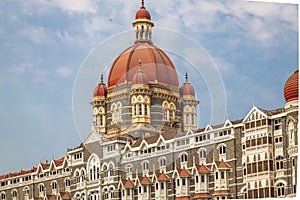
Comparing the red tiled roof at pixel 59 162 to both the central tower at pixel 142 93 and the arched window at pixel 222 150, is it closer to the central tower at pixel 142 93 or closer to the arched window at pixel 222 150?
the central tower at pixel 142 93

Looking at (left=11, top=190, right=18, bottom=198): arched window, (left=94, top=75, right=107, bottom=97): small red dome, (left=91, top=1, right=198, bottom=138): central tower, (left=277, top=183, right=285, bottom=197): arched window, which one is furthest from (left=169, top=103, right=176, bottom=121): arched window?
(left=11, top=190, right=18, bottom=198): arched window

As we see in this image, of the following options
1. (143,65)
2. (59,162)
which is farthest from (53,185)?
(143,65)

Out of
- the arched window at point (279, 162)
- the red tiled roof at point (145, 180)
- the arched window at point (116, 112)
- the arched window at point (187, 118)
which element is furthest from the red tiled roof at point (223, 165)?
the arched window at point (116, 112)

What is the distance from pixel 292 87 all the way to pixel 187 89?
12.4ft

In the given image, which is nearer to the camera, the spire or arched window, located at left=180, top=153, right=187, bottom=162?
arched window, located at left=180, top=153, right=187, bottom=162

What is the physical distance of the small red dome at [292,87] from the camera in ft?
84.0

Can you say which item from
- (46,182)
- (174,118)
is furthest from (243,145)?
(46,182)

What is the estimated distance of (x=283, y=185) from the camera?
26.1m

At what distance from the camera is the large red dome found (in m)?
28.9

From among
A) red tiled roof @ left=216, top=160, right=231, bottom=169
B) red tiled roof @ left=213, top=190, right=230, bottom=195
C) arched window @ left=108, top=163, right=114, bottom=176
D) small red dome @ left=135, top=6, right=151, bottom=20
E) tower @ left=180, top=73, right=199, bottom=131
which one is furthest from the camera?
small red dome @ left=135, top=6, right=151, bottom=20

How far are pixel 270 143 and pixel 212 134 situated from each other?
2.63 meters

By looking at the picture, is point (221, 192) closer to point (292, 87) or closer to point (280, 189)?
point (280, 189)

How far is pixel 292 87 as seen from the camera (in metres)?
25.7

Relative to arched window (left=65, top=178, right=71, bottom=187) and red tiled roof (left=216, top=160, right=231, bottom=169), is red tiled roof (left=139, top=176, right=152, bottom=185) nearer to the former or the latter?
red tiled roof (left=216, top=160, right=231, bottom=169)
